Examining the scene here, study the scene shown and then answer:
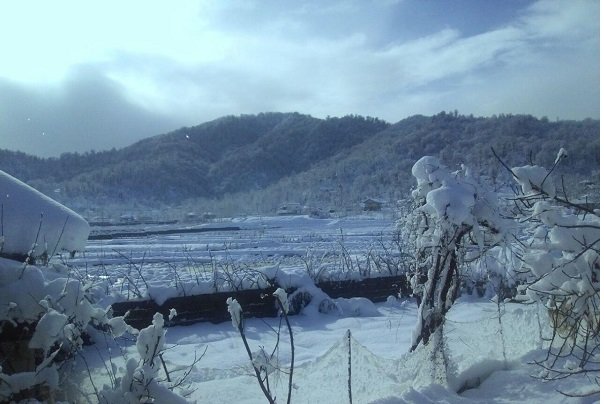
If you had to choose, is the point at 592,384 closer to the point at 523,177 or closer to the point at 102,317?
the point at 523,177

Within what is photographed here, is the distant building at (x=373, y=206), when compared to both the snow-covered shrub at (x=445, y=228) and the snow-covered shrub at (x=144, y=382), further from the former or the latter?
the snow-covered shrub at (x=144, y=382)

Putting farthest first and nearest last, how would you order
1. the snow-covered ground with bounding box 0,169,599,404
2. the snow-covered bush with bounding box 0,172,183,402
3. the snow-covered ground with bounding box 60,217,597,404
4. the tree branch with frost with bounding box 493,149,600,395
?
the snow-covered ground with bounding box 60,217,597,404, the tree branch with frost with bounding box 493,149,600,395, the snow-covered ground with bounding box 0,169,599,404, the snow-covered bush with bounding box 0,172,183,402

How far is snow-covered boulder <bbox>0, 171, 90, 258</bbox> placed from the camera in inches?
154

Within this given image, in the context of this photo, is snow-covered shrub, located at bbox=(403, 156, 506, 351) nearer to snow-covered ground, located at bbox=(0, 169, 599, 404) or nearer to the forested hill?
snow-covered ground, located at bbox=(0, 169, 599, 404)

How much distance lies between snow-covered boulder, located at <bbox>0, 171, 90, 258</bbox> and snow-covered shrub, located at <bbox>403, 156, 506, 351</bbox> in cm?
349

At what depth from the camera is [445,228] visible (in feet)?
18.8

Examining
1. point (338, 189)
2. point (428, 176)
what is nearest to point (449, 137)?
point (338, 189)

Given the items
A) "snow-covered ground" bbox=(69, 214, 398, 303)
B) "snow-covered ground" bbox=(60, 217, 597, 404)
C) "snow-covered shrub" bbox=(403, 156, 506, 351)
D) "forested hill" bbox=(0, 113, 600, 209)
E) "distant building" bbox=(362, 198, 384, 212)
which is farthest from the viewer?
"forested hill" bbox=(0, 113, 600, 209)

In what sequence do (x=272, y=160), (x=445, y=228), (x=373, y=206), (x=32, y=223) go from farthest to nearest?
1. (x=272, y=160)
2. (x=373, y=206)
3. (x=445, y=228)
4. (x=32, y=223)

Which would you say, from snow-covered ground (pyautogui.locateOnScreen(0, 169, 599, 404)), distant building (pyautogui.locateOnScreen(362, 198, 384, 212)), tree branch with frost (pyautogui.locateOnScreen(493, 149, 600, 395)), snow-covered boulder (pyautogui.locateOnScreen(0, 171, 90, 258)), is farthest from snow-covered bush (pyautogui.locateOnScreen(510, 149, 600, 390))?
distant building (pyautogui.locateOnScreen(362, 198, 384, 212))

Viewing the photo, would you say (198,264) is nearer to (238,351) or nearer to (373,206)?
(238,351)

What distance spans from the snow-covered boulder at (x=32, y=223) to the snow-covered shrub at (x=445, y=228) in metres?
3.49

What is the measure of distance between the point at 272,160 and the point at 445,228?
131166mm

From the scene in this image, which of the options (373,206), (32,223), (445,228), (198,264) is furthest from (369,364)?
(373,206)
